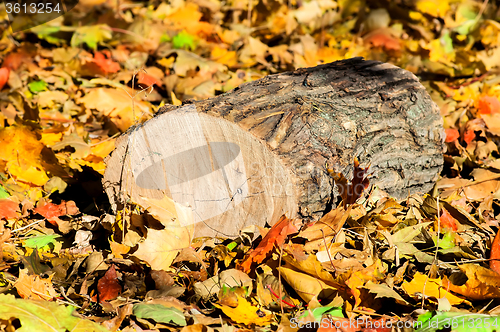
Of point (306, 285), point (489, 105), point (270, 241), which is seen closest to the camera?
point (306, 285)

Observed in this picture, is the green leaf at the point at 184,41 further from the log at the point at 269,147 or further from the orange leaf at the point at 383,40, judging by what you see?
the log at the point at 269,147

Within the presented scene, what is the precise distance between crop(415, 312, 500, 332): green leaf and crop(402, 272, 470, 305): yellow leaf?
0.15m

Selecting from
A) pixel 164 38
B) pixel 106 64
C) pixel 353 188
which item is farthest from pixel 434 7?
pixel 353 188

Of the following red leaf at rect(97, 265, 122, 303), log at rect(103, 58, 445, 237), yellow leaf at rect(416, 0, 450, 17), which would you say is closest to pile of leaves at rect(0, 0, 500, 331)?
red leaf at rect(97, 265, 122, 303)

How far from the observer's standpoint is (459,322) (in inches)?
52.0

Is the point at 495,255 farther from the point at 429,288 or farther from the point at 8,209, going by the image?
the point at 8,209

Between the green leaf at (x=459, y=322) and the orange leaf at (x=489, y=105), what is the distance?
1.84 m

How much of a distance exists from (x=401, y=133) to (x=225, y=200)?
91 cm

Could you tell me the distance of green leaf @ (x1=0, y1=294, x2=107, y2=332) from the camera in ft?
4.04

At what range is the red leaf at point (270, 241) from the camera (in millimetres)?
1614

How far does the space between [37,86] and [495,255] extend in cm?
320

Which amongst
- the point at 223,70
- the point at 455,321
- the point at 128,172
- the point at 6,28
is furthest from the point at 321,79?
the point at 6,28

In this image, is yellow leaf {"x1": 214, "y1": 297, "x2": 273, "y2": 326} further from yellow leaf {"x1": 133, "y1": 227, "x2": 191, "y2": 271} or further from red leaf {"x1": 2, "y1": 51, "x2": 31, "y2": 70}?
red leaf {"x1": 2, "y1": 51, "x2": 31, "y2": 70}

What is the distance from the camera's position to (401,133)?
77.7 inches
